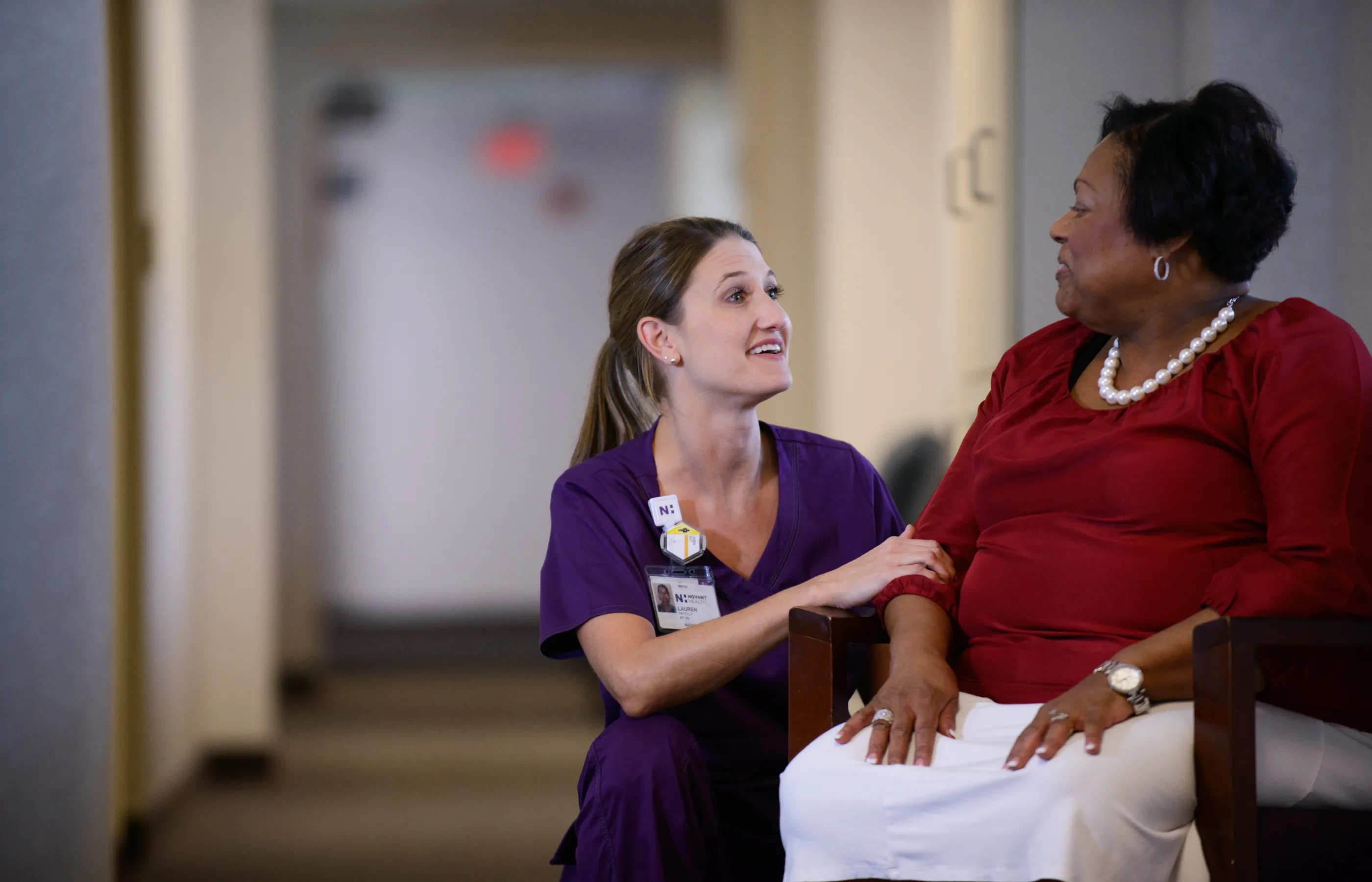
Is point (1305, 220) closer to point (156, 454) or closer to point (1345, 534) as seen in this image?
point (1345, 534)

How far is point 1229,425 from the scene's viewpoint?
1.37 meters

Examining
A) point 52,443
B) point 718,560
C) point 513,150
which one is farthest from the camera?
point 513,150

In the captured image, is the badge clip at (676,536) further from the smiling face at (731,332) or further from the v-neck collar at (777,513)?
the smiling face at (731,332)

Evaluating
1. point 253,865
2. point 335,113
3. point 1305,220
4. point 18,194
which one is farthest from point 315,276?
point 1305,220

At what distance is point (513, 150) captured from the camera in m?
7.86

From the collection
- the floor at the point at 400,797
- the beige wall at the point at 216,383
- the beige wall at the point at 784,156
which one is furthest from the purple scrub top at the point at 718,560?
the beige wall at the point at 784,156

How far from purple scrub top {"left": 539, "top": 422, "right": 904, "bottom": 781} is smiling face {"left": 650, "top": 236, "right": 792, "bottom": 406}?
0.13 m

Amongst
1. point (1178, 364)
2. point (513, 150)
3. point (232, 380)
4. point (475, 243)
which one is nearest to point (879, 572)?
point (1178, 364)

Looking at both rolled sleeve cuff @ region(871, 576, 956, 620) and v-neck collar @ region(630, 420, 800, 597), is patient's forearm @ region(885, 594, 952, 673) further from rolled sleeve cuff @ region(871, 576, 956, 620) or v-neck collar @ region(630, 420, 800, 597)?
v-neck collar @ region(630, 420, 800, 597)

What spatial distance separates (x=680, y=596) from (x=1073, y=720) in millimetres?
594

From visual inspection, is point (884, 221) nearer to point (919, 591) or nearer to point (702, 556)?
Result: point (702, 556)

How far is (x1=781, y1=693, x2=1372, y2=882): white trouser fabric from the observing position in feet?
3.91

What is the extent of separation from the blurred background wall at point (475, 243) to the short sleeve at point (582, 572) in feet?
3.50

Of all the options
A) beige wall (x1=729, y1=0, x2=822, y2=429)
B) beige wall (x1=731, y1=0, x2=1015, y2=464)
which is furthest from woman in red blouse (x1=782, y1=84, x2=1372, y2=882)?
beige wall (x1=729, y1=0, x2=822, y2=429)
